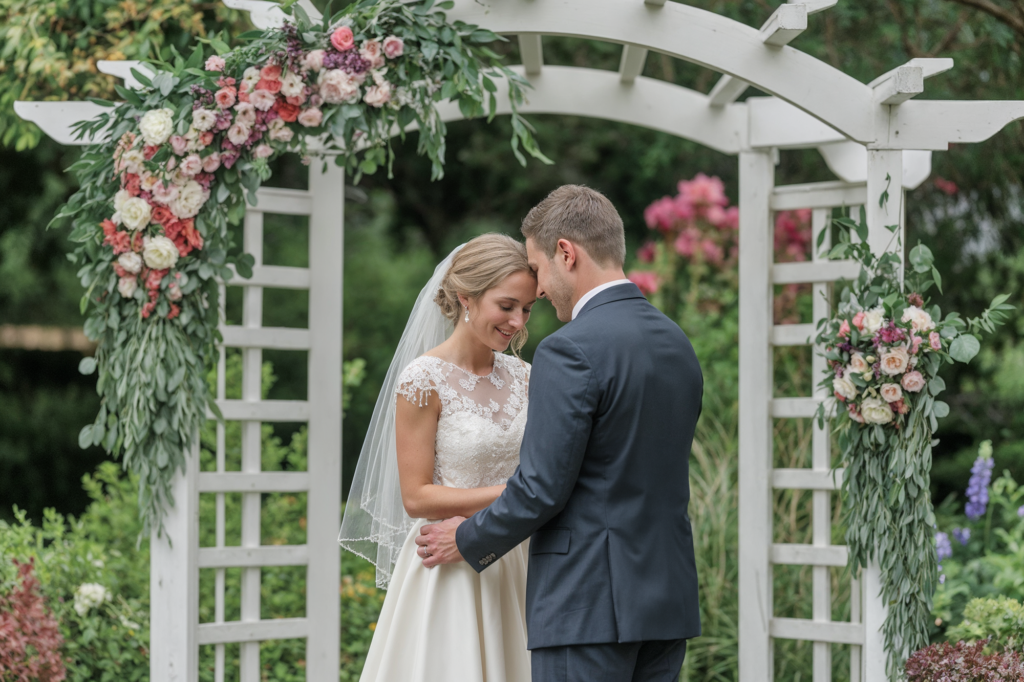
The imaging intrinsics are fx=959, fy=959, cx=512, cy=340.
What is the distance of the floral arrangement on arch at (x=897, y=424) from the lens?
315 centimetres

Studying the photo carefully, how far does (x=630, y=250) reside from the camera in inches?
327

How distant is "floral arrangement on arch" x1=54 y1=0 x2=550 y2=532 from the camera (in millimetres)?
3143

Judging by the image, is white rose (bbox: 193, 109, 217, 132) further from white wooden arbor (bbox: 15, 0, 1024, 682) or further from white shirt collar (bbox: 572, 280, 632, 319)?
white shirt collar (bbox: 572, 280, 632, 319)

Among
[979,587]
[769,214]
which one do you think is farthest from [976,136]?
[979,587]

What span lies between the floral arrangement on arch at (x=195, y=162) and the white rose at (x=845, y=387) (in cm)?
127

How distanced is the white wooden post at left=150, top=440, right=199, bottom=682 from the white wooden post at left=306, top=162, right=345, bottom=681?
2.14 feet

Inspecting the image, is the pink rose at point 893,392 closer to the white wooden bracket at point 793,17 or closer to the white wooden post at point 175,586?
the white wooden bracket at point 793,17

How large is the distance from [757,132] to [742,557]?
6.06 feet

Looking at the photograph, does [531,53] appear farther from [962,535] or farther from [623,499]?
[962,535]

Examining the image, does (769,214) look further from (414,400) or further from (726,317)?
(414,400)

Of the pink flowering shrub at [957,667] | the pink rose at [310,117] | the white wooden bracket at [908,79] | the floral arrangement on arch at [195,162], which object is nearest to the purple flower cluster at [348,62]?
the floral arrangement on arch at [195,162]

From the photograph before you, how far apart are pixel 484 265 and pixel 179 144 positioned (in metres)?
1.14

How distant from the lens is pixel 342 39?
312cm

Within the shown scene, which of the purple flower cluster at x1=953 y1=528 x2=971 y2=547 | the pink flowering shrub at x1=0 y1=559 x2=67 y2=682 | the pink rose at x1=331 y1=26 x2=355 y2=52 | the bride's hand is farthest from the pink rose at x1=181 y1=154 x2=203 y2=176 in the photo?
the purple flower cluster at x1=953 y1=528 x2=971 y2=547
